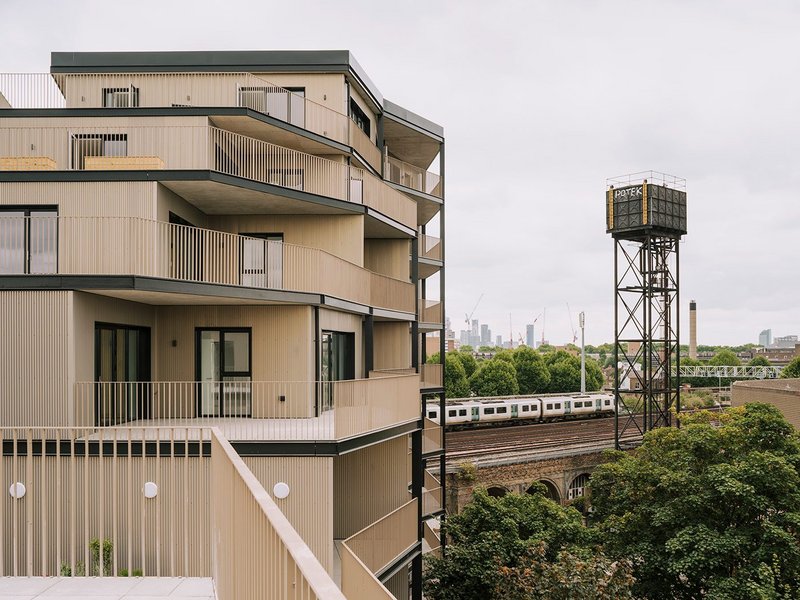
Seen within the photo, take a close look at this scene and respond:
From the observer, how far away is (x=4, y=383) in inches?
564

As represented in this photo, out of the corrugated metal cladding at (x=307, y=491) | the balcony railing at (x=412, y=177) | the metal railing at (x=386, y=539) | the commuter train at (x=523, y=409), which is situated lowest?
the commuter train at (x=523, y=409)

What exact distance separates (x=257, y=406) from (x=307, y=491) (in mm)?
4743

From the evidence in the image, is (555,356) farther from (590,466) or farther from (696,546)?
(696,546)

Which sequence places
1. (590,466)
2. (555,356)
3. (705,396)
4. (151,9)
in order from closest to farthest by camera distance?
(151,9) < (590,466) < (705,396) < (555,356)

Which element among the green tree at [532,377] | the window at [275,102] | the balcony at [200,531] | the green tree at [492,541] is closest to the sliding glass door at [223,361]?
the balcony at [200,531]

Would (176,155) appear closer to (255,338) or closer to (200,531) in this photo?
(255,338)

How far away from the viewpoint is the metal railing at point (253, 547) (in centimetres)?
254

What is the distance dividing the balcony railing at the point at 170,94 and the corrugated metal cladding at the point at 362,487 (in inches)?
345

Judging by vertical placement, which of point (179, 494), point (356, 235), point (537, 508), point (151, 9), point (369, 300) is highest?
point (151, 9)

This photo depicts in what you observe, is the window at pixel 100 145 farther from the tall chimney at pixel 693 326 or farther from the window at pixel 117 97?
the tall chimney at pixel 693 326

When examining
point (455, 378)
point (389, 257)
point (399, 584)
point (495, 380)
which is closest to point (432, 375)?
point (389, 257)

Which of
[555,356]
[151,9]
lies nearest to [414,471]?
[151,9]

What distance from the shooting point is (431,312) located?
2716 centimetres

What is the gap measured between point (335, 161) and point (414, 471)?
9.07 meters
